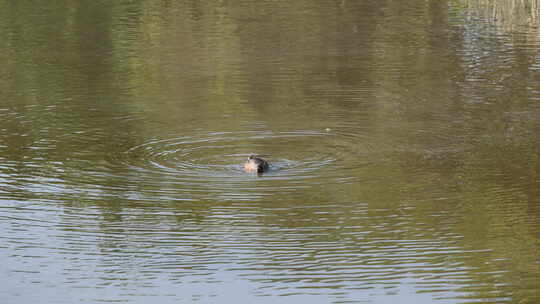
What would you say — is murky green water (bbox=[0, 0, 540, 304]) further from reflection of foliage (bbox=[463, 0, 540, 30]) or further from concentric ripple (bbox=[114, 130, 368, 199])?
reflection of foliage (bbox=[463, 0, 540, 30])

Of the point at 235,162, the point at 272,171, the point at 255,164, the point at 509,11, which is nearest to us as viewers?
the point at 255,164

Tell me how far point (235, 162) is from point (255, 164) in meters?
0.78

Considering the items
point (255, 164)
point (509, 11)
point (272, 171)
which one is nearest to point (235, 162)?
point (272, 171)

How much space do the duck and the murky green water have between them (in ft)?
0.40

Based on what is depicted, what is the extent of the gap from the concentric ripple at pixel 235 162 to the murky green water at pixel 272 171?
4cm

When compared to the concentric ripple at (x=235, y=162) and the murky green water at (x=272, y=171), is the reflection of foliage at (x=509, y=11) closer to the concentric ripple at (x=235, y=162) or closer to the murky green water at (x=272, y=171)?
the murky green water at (x=272, y=171)

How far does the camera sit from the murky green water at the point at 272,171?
8.57 meters

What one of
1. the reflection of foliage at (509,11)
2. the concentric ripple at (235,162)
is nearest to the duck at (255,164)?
the concentric ripple at (235,162)

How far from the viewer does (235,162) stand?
12.0 meters

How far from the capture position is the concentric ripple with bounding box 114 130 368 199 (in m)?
11.0

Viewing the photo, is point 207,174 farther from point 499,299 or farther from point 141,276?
point 499,299

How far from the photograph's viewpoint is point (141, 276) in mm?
8586

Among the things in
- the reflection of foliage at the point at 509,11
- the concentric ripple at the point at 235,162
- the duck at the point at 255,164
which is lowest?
the reflection of foliage at the point at 509,11

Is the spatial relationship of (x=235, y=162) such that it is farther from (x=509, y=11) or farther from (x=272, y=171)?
(x=509, y=11)
